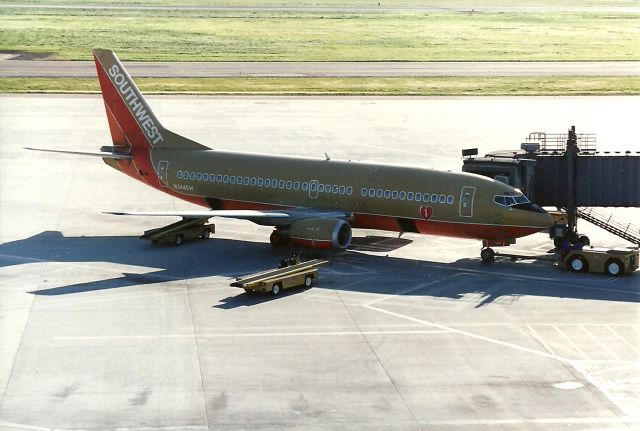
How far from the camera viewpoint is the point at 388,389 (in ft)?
125

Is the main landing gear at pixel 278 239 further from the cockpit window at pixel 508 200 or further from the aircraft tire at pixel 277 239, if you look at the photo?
the cockpit window at pixel 508 200

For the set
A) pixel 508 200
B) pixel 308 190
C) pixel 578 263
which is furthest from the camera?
pixel 308 190

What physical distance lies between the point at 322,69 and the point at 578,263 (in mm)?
82842

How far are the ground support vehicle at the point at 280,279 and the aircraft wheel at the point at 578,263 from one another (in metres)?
12.5

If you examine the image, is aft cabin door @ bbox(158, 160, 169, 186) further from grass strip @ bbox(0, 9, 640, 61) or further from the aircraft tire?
grass strip @ bbox(0, 9, 640, 61)

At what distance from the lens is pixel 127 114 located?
65.3 meters

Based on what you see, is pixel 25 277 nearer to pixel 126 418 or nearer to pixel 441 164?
pixel 126 418

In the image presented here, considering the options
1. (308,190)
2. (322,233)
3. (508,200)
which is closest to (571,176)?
(508,200)

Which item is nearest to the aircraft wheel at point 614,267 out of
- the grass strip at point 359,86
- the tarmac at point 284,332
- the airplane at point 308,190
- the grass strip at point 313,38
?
the tarmac at point 284,332

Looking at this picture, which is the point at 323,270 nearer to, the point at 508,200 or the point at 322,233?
the point at 322,233

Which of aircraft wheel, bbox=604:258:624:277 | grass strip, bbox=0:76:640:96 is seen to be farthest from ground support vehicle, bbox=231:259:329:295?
grass strip, bbox=0:76:640:96

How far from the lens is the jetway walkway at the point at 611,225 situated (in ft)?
193

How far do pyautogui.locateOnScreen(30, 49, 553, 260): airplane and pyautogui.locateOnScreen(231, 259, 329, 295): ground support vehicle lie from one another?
438 centimetres

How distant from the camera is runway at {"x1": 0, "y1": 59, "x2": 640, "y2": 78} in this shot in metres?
127
